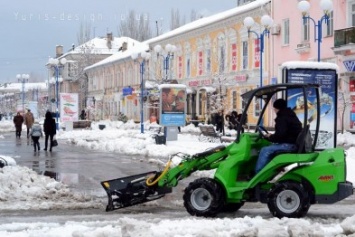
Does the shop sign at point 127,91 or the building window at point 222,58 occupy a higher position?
the building window at point 222,58

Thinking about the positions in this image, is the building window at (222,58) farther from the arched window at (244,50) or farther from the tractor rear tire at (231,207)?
the tractor rear tire at (231,207)

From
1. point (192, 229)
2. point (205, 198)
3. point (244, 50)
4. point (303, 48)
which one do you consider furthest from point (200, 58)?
point (192, 229)

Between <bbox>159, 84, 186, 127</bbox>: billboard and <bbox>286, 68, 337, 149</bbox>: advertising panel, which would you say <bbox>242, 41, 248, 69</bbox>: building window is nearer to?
<bbox>159, 84, 186, 127</bbox>: billboard

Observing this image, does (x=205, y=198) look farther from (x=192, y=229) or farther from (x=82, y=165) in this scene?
(x=82, y=165)

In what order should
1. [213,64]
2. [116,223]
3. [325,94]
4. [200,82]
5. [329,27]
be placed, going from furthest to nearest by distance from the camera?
[200,82], [213,64], [329,27], [325,94], [116,223]

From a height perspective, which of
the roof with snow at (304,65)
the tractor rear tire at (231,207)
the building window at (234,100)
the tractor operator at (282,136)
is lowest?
the tractor rear tire at (231,207)

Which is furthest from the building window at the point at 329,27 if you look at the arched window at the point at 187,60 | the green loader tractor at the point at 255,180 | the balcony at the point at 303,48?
the green loader tractor at the point at 255,180

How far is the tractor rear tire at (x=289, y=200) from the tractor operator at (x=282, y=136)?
0.46m

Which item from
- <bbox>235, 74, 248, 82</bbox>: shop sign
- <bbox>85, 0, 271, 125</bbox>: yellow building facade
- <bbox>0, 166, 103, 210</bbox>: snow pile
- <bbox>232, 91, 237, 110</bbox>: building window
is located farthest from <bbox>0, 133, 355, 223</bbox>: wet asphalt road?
<bbox>232, 91, 237, 110</bbox>: building window

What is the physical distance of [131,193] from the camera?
1145 cm

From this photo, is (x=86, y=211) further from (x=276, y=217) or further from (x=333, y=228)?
(x=333, y=228)

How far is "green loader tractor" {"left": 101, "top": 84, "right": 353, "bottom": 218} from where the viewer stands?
1055 centimetres

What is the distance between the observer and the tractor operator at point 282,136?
10.7 metres

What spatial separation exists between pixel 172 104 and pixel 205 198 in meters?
20.5
